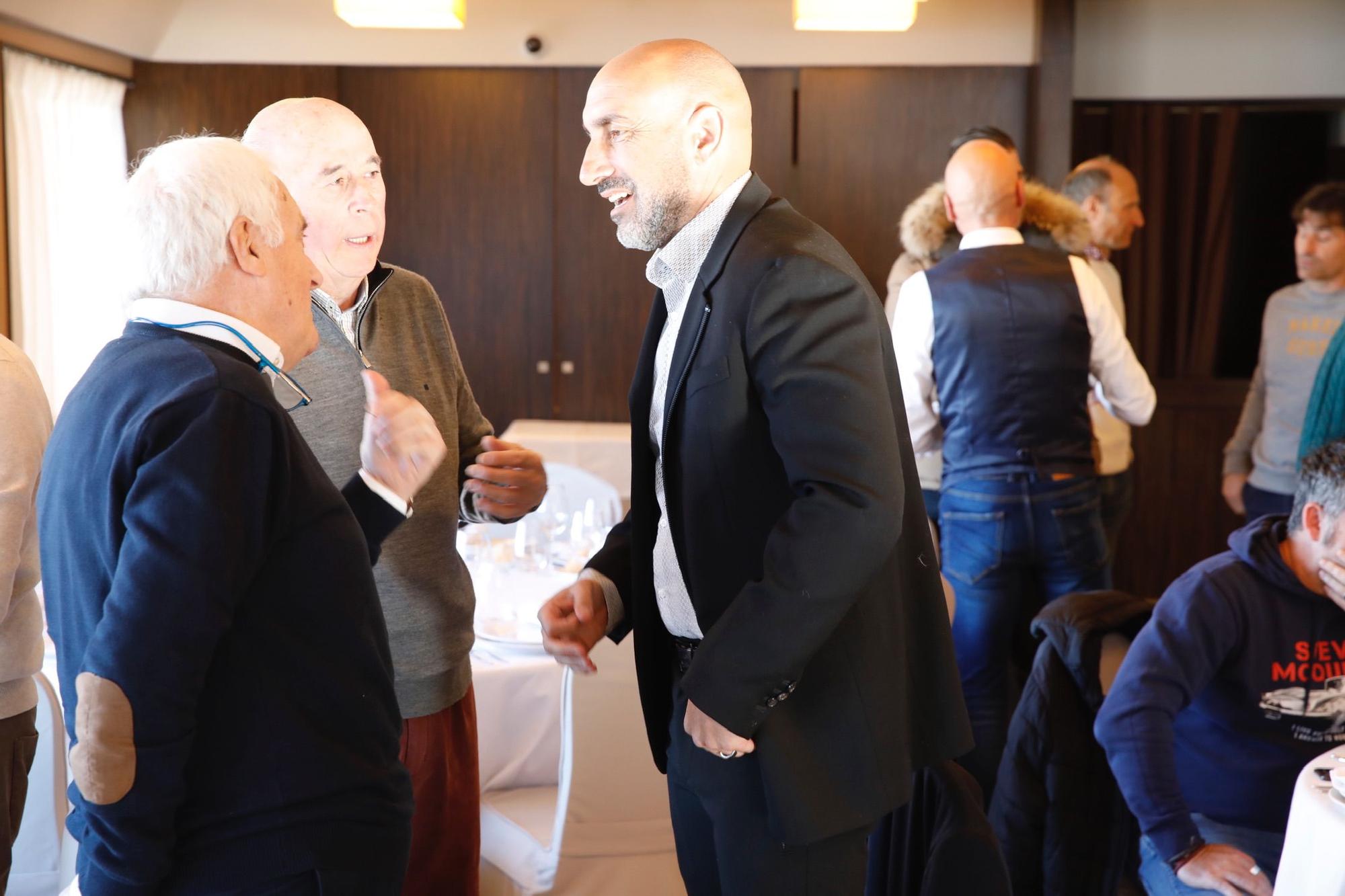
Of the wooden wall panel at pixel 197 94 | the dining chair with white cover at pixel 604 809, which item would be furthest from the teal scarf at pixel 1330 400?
the wooden wall panel at pixel 197 94

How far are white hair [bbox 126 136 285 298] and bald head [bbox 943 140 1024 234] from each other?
2.25 meters

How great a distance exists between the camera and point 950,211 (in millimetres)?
3342

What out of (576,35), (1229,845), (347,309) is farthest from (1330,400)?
(576,35)

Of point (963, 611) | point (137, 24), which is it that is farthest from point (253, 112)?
point (963, 611)

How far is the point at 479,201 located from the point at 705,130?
421 centimetres

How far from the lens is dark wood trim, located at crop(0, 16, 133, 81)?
4234 millimetres

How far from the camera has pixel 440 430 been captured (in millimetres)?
1890

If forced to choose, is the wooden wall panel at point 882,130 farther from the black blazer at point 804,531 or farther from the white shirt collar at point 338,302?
the black blazer at point 804,531

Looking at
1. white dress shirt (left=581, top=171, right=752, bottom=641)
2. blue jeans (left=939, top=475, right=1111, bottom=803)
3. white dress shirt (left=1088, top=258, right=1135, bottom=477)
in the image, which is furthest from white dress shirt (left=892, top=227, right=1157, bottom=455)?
white dress shirt (left=581, top=171, right=752, bottom=641)

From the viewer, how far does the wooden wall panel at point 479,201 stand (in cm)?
546

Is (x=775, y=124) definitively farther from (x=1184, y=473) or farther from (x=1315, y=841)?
(x=1315, y=841)

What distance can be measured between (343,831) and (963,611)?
2.26 metres

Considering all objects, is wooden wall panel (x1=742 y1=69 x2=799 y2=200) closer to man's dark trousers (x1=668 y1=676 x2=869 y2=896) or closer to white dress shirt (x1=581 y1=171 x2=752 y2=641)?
white dress shirt (x1=581 y1=171 x2=752 y2=641)

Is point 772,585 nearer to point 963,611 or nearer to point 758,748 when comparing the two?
point 758,748
